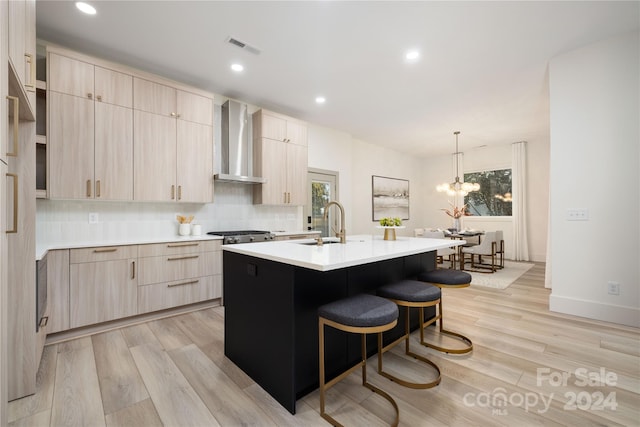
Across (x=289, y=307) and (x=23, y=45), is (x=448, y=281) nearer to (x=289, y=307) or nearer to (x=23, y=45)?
(x=289, y=307)

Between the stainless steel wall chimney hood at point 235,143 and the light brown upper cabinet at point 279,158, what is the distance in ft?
0.57

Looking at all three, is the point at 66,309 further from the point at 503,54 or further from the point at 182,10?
the point at 503,54

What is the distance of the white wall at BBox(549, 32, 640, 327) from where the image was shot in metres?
2.76

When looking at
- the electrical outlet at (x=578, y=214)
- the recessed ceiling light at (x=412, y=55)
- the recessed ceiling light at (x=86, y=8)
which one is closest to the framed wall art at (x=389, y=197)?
the recessed ceiling light at (x=412, y=55)

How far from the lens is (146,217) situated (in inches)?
133

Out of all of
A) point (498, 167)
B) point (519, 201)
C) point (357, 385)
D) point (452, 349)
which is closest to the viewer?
point (357, 385)

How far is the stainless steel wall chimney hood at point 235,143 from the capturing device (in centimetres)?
384

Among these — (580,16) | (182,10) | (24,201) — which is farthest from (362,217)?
(24,201)

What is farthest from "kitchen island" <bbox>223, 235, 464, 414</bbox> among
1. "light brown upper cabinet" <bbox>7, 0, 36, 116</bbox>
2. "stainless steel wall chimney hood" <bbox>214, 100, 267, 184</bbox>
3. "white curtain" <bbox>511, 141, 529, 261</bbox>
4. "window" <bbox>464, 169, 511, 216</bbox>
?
"window" <bbox>464, 169, 511, 216</bbox>

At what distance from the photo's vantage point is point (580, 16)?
2492 millimetres

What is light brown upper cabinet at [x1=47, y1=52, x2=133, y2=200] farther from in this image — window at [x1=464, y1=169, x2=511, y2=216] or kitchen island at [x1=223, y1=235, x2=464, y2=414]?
window at [x1=464, y1=169, x2=511, y2=216]

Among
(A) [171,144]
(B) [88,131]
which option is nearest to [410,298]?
(A) [171,144]

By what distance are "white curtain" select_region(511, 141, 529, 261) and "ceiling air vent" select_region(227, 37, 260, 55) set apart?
21.3 ft

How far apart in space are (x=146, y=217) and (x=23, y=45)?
2115mm
